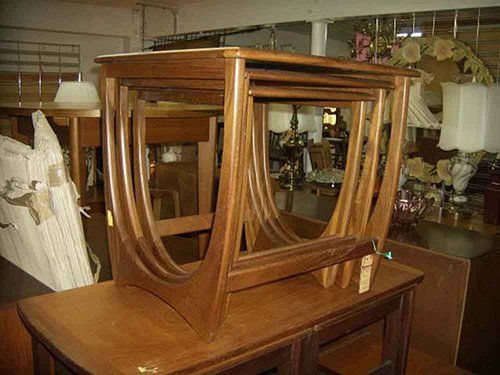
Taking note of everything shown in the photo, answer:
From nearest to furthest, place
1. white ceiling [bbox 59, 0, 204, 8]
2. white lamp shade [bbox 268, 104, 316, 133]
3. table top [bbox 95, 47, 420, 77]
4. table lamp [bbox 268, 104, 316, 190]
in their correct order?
table top [bbox 95, 47, 420, 77], table lamp [bbox 268, 104, 316, 190], white lamp shade [bbox 268, 104, 316, 133], white ceiling [bbox 59, 0, 204, 8]

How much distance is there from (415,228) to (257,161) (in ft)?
2.14

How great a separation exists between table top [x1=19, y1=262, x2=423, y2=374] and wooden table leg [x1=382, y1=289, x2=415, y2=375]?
0.09m

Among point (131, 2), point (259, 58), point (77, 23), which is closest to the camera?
point (259, 58)

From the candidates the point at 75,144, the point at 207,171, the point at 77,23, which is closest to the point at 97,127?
the point at 75,144

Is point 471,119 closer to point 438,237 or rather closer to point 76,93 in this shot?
point 438,237

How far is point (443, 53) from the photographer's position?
2760 mm

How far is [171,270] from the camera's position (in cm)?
99

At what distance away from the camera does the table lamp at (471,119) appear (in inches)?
90.3

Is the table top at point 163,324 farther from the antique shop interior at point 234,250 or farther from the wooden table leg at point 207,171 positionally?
the wooden table leg at point 207,171

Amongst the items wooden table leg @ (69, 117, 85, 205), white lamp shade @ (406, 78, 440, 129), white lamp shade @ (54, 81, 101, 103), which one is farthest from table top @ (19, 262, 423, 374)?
white lamp shade @ (54, 81, 101, 103)

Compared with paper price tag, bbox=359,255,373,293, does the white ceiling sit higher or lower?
higher

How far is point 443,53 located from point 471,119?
25.1 inches

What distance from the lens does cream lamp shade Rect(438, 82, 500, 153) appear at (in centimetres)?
229

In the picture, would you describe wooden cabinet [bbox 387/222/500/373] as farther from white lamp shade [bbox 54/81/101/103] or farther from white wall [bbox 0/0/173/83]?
white wall [bbox 0/0/173/83]
